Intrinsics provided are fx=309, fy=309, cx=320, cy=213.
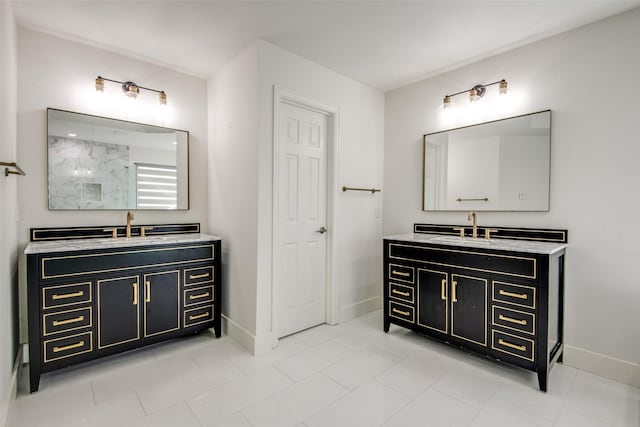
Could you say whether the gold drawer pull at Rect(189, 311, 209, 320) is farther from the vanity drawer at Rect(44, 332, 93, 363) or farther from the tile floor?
the vanity drawer at Rect(44, 332, 93, 363)

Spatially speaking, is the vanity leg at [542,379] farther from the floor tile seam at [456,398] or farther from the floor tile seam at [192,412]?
the floor tile seam at [192,412]

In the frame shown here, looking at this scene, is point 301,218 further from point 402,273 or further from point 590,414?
point 590,414

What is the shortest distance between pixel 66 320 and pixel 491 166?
3651mm

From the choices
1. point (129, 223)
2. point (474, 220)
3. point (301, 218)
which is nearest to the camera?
point (129, 223)

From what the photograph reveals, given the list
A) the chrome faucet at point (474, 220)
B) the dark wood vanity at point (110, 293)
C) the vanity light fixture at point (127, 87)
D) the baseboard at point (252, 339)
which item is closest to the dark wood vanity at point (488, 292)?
the chrome faucet at point (474, 220)

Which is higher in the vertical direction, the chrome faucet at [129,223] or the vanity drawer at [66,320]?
the chrome faucet at [129,223]

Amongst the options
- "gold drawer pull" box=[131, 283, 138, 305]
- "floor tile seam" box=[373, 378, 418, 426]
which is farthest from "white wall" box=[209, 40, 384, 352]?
"floor tile seam" box=[373, 378, 418, 426]

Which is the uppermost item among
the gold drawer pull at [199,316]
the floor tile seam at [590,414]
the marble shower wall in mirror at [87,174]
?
the marble shower wall in mirror at [87,174]

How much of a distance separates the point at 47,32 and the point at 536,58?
398 cm

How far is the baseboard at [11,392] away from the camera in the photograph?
1.67m

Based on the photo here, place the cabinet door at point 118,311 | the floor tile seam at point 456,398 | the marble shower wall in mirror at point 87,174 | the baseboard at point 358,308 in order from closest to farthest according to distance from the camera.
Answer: the floor tile seam at point 456,398
the cabinet door at point 118,311
the marble shower wall in mirror at point 87,174
the baseboard at point 358,308

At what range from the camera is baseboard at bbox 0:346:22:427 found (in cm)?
167

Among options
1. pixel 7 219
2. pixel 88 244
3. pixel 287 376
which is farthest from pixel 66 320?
pixel 287 376

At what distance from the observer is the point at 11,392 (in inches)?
74.1
